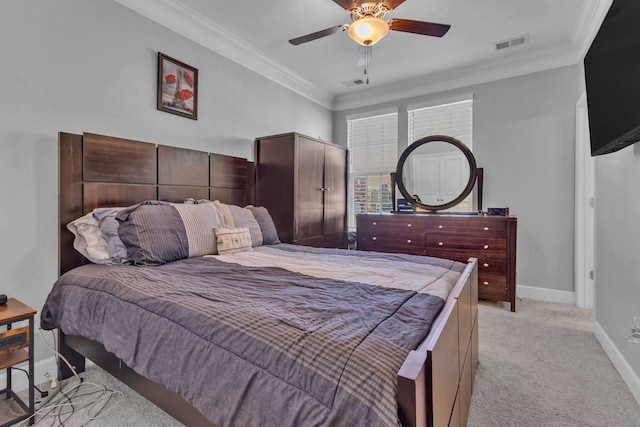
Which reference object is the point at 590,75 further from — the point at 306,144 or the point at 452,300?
the point at 306,144

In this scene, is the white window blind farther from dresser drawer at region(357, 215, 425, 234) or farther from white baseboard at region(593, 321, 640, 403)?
white baseboard at region(593, 321, 640, 403)

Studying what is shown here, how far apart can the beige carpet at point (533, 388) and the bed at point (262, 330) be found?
0.29 m

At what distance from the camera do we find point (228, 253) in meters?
2.28

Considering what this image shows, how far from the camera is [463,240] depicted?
10.7ft

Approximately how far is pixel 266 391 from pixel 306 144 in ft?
9.65

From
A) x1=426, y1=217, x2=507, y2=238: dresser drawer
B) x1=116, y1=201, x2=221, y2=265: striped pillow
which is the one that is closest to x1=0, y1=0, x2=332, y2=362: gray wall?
x1=116, y1=201, x2=221, y2=265: striped pillow

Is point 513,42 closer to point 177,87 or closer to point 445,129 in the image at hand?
point 445,129

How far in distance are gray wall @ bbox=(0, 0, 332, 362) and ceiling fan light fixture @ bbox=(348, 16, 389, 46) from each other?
63.5 inches

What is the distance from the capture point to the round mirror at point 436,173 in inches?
140

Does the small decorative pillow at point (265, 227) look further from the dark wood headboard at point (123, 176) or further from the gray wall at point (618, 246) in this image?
the gray wall at point (618, 246)

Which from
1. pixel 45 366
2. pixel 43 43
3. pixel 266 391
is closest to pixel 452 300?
pixel 266 391

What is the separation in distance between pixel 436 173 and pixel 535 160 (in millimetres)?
1064

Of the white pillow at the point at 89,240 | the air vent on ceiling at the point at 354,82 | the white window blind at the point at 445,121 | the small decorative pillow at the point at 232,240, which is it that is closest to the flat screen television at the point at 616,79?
the white window blind at the point at 445,121

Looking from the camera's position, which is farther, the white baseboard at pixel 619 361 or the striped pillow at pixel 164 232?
the striped pillow at pixel 164 232
